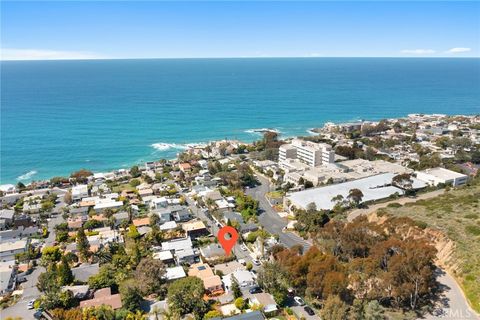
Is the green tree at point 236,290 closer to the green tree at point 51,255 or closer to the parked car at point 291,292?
the parked car at point 291,292

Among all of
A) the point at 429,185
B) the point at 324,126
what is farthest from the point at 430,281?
the point at 324,126

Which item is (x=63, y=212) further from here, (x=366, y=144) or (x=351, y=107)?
(x=351, y=107)

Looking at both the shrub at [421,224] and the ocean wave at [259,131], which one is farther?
the ocean wave at [259,131]

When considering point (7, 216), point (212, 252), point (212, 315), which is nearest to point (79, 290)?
point (212, 315)

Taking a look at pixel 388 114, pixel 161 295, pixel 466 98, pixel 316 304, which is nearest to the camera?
pixel 316 304

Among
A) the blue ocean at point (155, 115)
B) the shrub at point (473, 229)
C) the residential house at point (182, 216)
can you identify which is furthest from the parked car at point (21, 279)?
the shrub at point (473, 229)

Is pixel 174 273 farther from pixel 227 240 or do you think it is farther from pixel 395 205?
pixel 395 205

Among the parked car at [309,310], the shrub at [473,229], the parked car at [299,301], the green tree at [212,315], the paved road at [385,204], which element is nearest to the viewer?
the green tree at [212,315]
